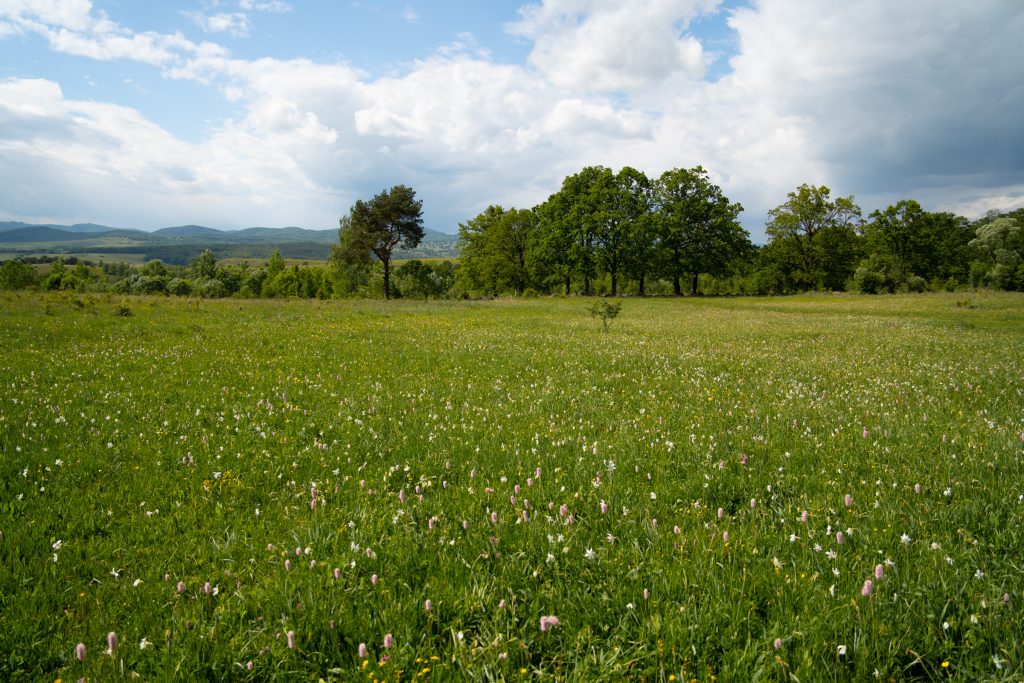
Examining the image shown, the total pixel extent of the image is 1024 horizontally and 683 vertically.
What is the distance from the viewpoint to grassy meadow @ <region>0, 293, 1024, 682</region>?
2984mm

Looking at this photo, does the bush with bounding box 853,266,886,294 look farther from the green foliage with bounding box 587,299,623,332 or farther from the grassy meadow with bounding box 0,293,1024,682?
the grassy meadow with bounding box 0,293,1024,682

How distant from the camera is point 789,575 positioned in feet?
11.6

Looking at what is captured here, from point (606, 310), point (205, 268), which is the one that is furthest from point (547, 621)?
point (205, 268)

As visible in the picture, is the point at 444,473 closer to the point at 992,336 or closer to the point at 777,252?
the point at 992,336

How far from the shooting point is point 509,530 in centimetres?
439

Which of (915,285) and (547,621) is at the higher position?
(915,285)

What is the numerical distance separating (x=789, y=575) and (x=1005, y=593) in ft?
4.18

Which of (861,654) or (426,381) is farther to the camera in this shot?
(426,381)

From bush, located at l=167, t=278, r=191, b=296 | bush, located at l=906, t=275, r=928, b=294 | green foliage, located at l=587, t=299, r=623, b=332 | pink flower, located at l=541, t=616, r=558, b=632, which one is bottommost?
pink flower, located at l=541, t=616, r=558, b=632

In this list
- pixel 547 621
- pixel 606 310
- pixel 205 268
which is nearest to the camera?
pixel 547 621

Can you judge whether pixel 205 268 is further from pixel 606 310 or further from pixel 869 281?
pixel 869 281

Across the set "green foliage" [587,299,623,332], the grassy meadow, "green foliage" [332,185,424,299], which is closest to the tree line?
"green foliage" [332,185,424,299]

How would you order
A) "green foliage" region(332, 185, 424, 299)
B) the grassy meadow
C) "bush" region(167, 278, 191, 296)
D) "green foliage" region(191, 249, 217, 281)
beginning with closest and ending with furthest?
Result: the grassy meadow, "green foliage" region(332, 185, 424, 299), "bush" region(167, 278, 191, 296), "green foliage" region(191, 249, 217, 281)

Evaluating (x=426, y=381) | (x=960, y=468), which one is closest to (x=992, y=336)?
(x=960, y=468)
